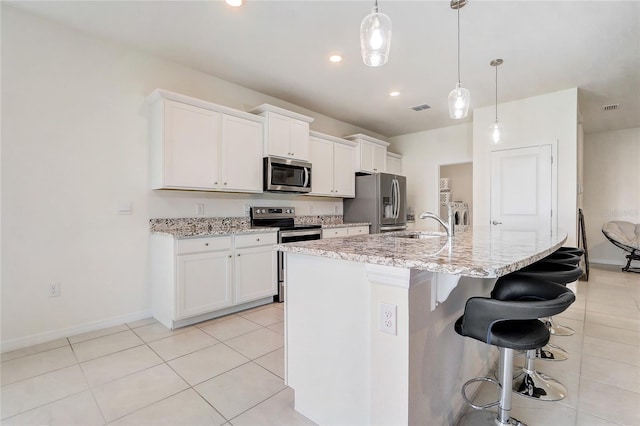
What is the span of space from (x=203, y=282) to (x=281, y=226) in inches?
47.2

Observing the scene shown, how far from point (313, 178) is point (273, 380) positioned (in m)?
2.94

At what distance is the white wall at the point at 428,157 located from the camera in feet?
18.2

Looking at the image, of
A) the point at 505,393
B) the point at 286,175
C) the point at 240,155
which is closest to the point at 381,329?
the point at 505,393

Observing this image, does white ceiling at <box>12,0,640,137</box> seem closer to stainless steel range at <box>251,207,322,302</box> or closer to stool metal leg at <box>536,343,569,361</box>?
stainless steel range at <box>251,207,322,302</box>

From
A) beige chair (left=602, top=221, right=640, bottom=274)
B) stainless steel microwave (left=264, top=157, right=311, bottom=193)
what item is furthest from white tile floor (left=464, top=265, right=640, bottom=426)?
stainless steel microwave (left=264, top=157, right=311, bottom=193)

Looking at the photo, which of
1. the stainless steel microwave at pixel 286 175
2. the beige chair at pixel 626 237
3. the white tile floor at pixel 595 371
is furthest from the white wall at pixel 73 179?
the beige chair at pixel 626 237

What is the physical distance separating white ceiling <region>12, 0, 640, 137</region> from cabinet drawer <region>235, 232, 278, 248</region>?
1.87 metres

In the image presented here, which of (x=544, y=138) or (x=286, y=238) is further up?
(x=544, y=138)

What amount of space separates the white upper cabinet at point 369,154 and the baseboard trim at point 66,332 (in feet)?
12.2

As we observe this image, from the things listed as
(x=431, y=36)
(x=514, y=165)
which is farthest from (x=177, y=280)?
(x=514, y=165)

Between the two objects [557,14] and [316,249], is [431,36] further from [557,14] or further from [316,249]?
[316,249]

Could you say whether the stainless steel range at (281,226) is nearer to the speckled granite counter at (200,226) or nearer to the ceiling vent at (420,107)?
the speckled granite counter at (200,226)

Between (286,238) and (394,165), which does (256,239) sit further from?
(394,165)

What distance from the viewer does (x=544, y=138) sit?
412cm
